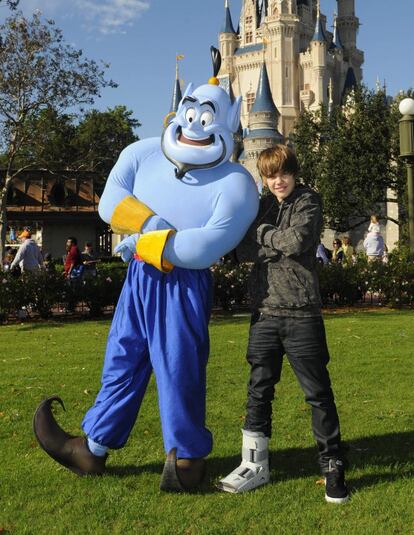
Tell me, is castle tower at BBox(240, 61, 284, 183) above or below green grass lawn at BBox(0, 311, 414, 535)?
above

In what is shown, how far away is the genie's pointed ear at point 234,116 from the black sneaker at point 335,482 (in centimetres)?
199

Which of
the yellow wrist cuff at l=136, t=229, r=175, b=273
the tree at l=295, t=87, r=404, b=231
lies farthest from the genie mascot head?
the tree at l=295, t=87, r=404, b=231

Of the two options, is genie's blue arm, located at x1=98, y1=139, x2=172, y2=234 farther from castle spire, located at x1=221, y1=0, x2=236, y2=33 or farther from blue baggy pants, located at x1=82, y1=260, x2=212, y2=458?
castle spire, located at x1=221, y1=0, x2=236, y2=33

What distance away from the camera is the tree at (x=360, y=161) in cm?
3241

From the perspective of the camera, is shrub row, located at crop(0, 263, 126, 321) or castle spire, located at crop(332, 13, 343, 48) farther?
castle spire, located at crop(332, 13, 343, 48)

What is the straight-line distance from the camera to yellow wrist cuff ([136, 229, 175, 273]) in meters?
3.37

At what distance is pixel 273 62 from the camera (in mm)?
71625

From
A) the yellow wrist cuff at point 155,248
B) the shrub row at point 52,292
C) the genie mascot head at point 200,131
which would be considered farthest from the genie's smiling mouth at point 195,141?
the shrub row at point 52,292

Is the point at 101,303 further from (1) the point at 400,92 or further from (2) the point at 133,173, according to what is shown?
(1) the point at 400,92

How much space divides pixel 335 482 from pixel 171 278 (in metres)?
1.39

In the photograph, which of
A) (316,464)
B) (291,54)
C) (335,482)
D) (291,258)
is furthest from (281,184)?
(291,54)

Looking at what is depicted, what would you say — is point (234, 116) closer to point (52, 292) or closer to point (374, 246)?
point (52, 292)

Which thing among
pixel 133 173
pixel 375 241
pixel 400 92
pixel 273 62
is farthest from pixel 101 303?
pixel 273 62

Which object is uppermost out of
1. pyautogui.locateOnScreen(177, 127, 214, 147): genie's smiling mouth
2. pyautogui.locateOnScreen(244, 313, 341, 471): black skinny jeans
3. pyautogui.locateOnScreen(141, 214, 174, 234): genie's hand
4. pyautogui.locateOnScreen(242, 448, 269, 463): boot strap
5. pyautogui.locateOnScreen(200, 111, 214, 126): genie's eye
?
pyautogui.locateOnScreen(200, 111, 214, 126): genie's eye
